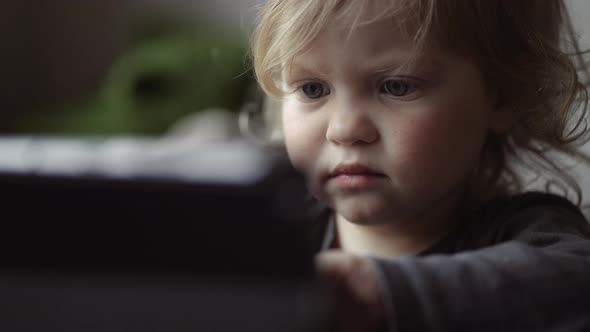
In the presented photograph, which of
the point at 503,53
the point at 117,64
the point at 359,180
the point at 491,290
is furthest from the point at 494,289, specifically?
the point at 117,64

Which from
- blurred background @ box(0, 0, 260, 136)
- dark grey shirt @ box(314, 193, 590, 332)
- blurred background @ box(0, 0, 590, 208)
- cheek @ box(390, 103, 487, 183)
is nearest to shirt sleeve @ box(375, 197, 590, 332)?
dark grey shirt @ box(314, 193, 590, 332)

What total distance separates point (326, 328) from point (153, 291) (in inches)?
3.5

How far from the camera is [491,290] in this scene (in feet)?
1.68

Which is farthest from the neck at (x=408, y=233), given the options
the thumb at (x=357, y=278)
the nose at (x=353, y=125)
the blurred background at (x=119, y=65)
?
the blurred background at (x=119, y=65)

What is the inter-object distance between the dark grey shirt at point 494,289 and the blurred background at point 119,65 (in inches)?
71.0

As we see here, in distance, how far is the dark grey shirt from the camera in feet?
1.58

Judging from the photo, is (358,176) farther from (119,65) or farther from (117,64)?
(117,64)

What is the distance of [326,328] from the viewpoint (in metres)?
0.40

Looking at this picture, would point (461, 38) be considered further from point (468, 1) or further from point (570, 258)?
point (570, 258)

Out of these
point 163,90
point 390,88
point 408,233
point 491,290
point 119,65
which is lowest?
point 491,290

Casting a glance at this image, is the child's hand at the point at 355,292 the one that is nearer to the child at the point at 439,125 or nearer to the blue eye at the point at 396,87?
the child at the point at 439,125

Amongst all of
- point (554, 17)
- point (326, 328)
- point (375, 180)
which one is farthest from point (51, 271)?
point (554, 17)

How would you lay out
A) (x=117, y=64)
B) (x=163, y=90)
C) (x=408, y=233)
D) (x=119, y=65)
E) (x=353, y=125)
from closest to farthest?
(x=353, y=125), (x=408, y=233), (x=163, y=90), (x=119, y=65), (x=117, y=64)

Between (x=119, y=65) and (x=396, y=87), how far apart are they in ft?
7.44
